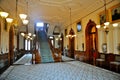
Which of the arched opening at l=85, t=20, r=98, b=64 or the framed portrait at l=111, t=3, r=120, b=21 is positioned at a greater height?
the framed portrait at l=111, t=3, r=120, b=21

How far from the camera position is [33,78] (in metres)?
5.74

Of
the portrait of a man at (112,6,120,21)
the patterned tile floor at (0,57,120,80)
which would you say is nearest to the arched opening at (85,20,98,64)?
the portrait of a man at (112,6,120,21)

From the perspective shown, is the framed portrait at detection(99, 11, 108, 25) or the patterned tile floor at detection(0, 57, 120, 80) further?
the framed portrait at detection(99, 11, 108, 25)

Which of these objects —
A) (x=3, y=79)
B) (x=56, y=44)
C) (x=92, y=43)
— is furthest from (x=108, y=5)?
(x=56, y=44)

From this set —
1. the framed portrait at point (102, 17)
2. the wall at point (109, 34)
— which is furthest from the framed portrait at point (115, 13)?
the framed portrait at point (102, 17)

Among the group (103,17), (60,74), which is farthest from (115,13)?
(60,74)

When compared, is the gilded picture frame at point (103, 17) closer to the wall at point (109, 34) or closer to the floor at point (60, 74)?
the wall at point (109, 34)

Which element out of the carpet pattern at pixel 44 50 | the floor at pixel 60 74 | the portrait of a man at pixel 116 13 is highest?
the portrait of a man at pixel 116 13

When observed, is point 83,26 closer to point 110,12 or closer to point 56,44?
point 110,12

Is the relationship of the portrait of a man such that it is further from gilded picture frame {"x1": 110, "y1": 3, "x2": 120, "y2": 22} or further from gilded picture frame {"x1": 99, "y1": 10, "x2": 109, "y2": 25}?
gilded picture frame {"x1": 99, "y1": 10, "x2": 109, "y2": 25}

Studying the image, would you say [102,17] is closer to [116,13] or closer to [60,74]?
[116,13]

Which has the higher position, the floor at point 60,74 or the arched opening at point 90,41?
the arched opening at point 90,41

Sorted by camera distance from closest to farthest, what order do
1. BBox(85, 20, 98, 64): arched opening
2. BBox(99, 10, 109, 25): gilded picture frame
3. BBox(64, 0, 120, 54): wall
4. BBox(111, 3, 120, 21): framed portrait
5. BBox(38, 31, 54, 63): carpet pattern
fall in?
BBox(111, 3, 120, 21): framed portrait → BBox(64, 0, 120, 54): wall → BBox(99, 10, 109, 25): gilded picture frame → BBox(85, 20, 98, 64): arched opening → BBox(38, 31, 54, 63): carpet pattern

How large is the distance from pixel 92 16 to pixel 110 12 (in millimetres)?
2425
